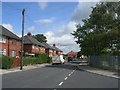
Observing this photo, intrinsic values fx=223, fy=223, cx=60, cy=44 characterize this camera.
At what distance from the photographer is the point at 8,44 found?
44.6 meters

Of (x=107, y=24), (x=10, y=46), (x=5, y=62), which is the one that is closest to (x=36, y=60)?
(x=10, y=46)

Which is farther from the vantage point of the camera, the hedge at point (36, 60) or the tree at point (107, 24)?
the hedge at point (36, 60)

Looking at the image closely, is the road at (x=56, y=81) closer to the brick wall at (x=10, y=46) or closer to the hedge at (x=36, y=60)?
the hedge at (x=36, y=60)

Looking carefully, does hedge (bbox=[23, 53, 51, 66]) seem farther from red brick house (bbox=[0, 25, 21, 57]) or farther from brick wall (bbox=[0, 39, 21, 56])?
brick wall (bbox=[0, 39, 21, 56])

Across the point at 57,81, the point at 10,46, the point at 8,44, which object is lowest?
the point at 57,81

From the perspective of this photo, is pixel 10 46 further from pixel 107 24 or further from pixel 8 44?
pixel 107 24

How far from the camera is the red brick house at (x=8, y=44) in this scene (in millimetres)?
41572

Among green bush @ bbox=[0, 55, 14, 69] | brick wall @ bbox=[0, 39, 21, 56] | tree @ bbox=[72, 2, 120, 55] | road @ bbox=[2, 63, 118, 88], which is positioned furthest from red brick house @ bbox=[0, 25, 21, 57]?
road @ bbox=[2, 63, 118, 88]

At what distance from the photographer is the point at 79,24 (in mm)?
49031

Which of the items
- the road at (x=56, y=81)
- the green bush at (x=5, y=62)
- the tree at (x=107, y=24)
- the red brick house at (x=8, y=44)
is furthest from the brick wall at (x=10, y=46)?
the road at (x=56, y=81)

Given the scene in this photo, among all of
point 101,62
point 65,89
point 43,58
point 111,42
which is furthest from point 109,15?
point 43,58

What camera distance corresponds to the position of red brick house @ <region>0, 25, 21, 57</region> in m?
41.6

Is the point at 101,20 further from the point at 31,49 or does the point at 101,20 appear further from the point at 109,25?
the point at 31,49

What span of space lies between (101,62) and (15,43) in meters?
21.9
